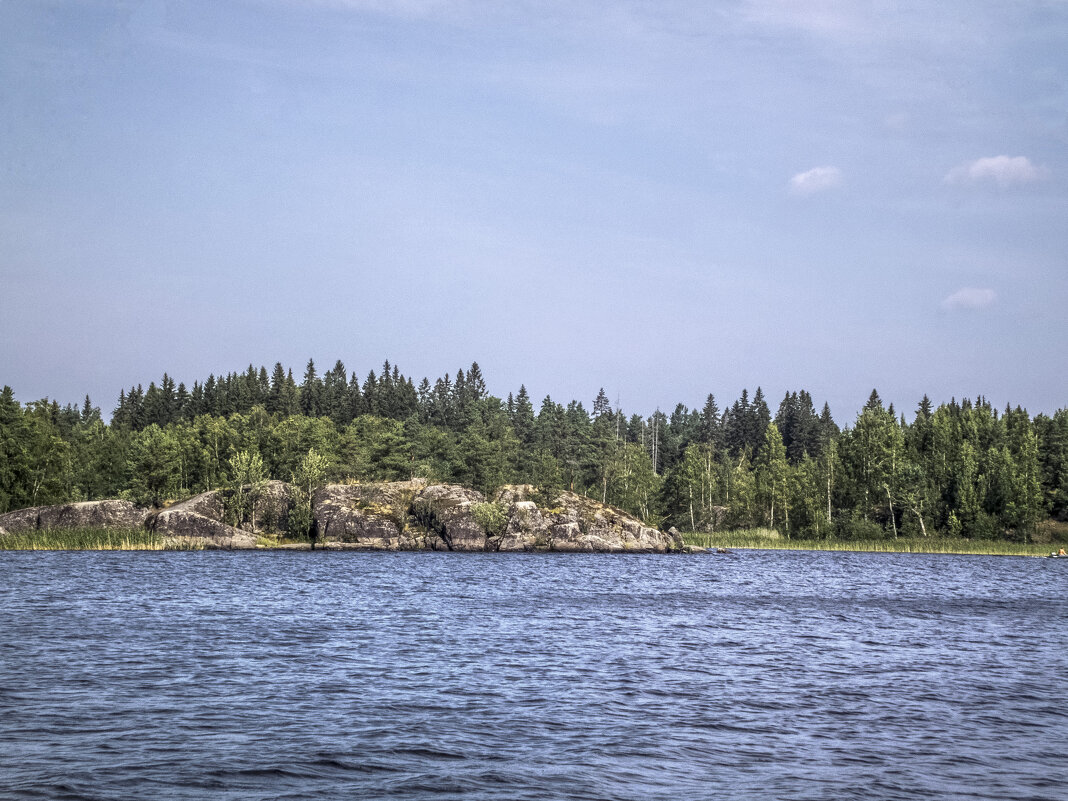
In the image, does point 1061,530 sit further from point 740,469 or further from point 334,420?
point 334,420

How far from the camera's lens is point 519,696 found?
22.7 metres

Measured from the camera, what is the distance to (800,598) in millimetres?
52469

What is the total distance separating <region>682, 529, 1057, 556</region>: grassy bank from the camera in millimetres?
112312

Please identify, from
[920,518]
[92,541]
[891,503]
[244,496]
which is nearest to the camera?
[92,541]

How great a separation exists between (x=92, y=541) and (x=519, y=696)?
255 feet

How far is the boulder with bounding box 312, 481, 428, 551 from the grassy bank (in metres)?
42.5

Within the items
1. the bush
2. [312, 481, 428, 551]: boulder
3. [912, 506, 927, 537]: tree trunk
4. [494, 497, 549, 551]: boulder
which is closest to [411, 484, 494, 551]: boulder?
[312, 481, 428, 551]: boulder

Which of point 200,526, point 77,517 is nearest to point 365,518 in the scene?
point 200,526

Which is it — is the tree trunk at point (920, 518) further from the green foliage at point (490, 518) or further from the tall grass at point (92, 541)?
the tall grass at point (92, 541)

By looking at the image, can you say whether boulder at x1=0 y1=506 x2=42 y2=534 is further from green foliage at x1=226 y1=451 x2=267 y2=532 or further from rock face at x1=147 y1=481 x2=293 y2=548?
green foliage at x1=226 y1=451 x2=267 y2=532

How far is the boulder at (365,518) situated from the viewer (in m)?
103

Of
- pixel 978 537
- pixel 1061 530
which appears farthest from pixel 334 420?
pixel 1061 530

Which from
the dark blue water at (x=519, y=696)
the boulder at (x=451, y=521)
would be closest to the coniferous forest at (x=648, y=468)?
the boulder at (x=451, y=521)

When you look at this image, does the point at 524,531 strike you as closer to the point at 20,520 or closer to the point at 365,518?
the point at 365,518
